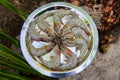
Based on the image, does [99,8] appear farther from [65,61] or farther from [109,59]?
[65,61]

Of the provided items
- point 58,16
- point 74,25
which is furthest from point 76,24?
point 58,16

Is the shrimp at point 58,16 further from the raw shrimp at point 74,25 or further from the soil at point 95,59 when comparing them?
the soil at point 95,59

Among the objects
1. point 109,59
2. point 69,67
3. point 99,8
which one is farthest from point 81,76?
point 99,8

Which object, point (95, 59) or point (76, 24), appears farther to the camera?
point (95, 59)

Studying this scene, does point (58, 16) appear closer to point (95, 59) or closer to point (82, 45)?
point (82, 45)

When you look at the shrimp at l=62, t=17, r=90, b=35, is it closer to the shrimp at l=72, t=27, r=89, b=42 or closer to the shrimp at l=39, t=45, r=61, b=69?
the shrimp at l=72, t=27, r=89, b=42

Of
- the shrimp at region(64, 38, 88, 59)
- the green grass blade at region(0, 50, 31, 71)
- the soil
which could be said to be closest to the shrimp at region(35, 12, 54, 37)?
the shrimp at region(64, 38, 88, 59)

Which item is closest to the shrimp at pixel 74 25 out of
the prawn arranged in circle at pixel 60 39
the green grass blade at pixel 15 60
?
the prawn arranged in circle at pixel 60 39
